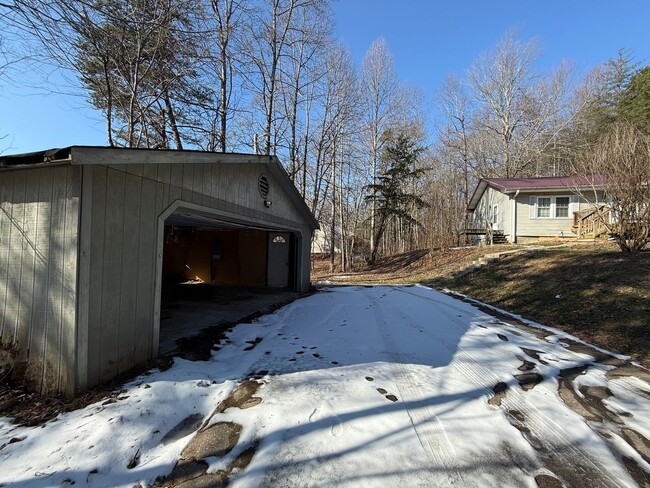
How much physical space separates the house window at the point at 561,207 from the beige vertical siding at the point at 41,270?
63.3 ft

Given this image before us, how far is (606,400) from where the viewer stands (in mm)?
3023

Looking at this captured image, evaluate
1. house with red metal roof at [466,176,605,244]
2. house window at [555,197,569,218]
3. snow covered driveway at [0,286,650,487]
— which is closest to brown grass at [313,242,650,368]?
snow covered driveway at [0,286,650,487]

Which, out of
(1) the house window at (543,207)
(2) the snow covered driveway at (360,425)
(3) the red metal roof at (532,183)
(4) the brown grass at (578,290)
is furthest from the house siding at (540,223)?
(2) the snow covered driveway at (360,425)

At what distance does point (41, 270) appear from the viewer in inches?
121

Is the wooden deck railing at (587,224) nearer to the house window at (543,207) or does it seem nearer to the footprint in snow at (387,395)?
the house window at (543,207)

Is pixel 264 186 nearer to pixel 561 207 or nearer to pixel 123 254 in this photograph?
pixel 123 254

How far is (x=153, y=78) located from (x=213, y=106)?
10.8ft

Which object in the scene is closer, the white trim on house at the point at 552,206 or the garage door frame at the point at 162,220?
the garage door frame at the point at 162,220

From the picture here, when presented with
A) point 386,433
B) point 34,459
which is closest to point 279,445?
point 386,433

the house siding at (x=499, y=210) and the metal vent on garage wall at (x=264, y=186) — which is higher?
the house siding at (x=499, y=210)

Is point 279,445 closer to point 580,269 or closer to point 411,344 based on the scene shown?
point 411,344

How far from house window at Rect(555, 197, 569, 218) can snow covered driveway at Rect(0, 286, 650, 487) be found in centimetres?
1478

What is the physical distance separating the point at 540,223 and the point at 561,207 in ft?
4.04

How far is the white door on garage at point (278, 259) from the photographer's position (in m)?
10.8
